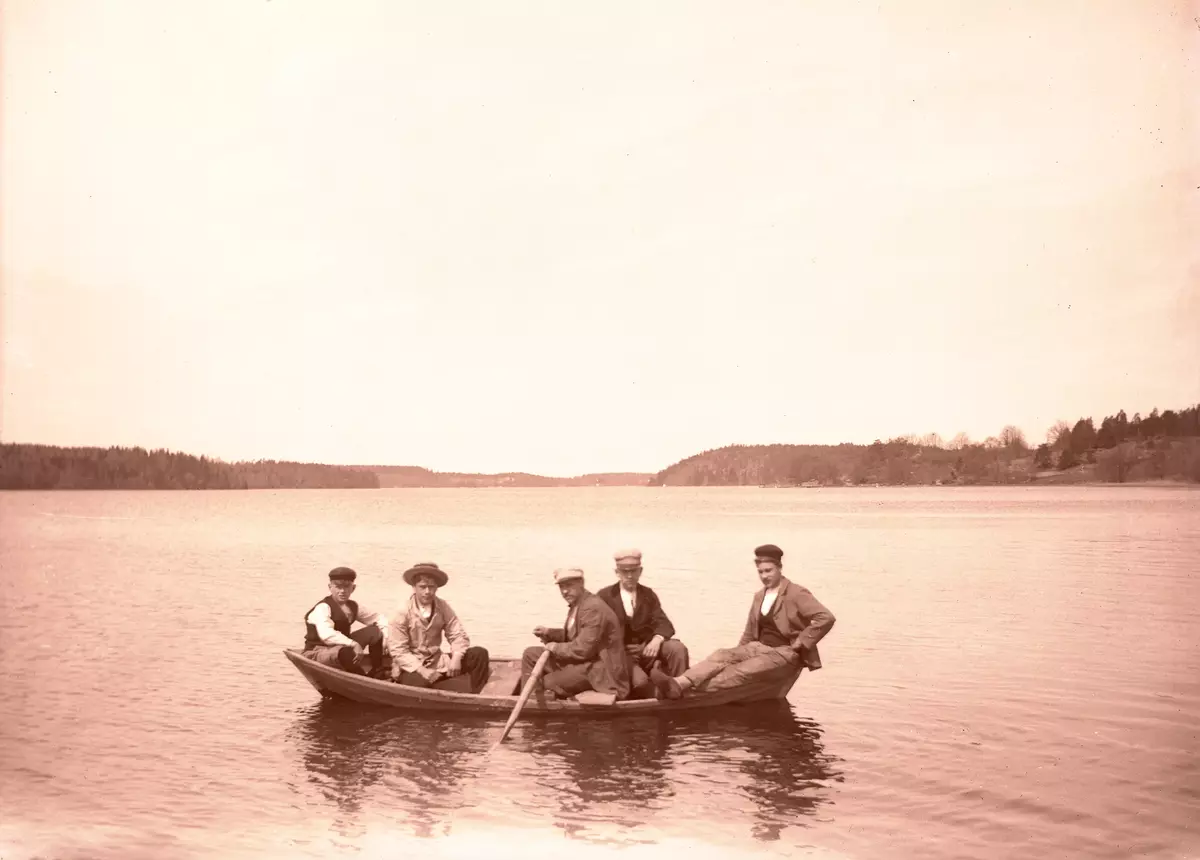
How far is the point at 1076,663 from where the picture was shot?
43.4ft

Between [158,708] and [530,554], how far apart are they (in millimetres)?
24700

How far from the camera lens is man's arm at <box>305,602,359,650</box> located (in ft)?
31.8

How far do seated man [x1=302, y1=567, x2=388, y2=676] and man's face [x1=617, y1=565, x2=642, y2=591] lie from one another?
2336 mm

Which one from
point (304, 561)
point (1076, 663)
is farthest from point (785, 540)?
point (1076, 663)

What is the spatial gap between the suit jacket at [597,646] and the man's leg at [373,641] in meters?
1.72

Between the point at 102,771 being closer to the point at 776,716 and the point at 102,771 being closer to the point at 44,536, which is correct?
the point at 776,716

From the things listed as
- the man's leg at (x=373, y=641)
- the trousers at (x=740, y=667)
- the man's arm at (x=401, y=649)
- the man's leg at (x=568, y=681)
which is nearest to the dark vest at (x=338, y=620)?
the man's leg at (x=373, y=641)

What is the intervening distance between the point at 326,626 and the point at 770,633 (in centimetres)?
406

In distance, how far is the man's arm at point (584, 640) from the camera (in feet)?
29.4

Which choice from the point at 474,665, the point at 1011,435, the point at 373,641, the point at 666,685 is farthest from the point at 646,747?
the point at 1011,435

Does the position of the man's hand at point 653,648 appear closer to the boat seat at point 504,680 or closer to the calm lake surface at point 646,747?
the calm lake surface at point 646,747

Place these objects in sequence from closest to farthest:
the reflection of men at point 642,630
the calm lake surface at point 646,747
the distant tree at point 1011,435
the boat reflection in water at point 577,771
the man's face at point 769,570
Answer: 1. the calm lake surface at point 646,747
2. the boat reflection in water at point 577,771
3. the man's face at point 769,570
4. the reflection of men at point 642,630
5. the distant tree at point 1011,435

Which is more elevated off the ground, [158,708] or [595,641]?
[595,641]

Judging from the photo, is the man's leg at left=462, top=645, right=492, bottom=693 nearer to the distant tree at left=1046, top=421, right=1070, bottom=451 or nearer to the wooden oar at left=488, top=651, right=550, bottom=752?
the wooden oar at left=488, top=651, right=550, bottom=752
